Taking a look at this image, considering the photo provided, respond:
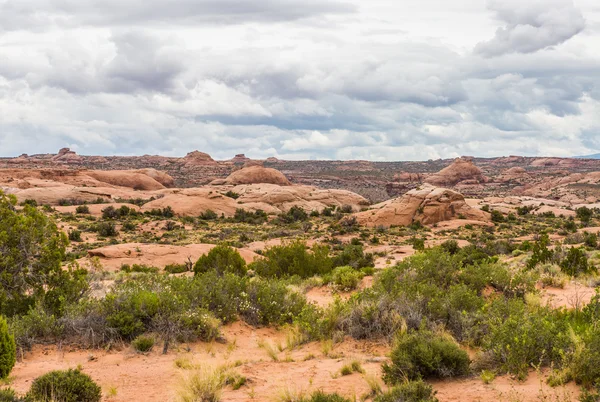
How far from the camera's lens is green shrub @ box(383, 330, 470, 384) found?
6.62 m

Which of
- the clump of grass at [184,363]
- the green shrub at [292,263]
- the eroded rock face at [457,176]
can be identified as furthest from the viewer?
the eroded rock face at [457,176]

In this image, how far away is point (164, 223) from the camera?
37688 millimetres

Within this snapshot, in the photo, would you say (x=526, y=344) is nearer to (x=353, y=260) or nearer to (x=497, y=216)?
(x=353, y=260)

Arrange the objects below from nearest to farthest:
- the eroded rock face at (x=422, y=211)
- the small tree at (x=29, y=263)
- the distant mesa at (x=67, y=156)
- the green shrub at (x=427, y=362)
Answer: the green shrub at (x=427, y=362), the small tree at (x=29, y=263), the eroded rock face at (x=422, y=211), the distant mesa at (x=67, y=156)

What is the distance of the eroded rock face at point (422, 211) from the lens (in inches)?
1532

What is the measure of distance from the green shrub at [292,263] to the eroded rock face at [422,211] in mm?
19318

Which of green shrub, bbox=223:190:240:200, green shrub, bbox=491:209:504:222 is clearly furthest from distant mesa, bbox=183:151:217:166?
green shrub, bbox=491:209:504:222

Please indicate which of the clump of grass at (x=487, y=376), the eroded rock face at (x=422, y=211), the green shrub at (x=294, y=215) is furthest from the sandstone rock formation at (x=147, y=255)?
the green shrub at (x=294, y=215)

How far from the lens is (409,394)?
5.81m

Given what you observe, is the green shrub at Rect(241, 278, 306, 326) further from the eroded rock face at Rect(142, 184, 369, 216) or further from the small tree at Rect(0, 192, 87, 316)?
the eroded rock face at Rect(142, 184, 369, 216)

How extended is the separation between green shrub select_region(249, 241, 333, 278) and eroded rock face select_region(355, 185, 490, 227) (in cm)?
1932

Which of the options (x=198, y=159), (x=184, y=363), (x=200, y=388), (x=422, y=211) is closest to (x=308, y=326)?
(x=184, y=363)

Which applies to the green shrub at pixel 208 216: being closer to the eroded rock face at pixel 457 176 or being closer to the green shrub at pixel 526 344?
the green shrub at pixel 526 344

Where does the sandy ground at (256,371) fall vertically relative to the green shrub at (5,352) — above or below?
below
